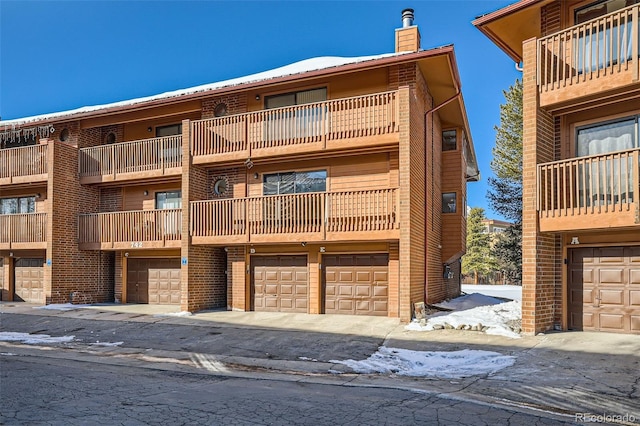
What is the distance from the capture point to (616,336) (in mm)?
10266

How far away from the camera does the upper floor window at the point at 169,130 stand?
61.9 ft

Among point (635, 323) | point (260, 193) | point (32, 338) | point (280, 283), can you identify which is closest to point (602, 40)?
point (635, 323)

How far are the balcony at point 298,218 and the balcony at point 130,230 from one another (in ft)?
4.34

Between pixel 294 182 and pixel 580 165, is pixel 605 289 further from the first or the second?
pixel 294 182

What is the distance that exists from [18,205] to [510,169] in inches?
975

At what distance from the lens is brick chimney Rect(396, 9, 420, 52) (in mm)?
16156

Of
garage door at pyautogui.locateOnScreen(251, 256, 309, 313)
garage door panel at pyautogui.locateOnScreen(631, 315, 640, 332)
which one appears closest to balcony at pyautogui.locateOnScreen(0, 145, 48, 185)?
garage door at pyautogui.locateOnScreen(251, 256, 309, 313)

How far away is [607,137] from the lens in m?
10.9

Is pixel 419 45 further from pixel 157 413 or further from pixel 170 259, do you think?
pixel 157 413

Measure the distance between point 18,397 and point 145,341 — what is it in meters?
5.79

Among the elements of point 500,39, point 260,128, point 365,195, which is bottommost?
point 365,195

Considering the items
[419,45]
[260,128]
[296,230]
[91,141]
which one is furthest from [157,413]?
[91,141]

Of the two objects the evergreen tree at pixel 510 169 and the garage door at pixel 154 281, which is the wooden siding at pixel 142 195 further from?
the evergreen tree at pixel 510 169

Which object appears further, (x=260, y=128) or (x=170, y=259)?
(x=170, y=259)
